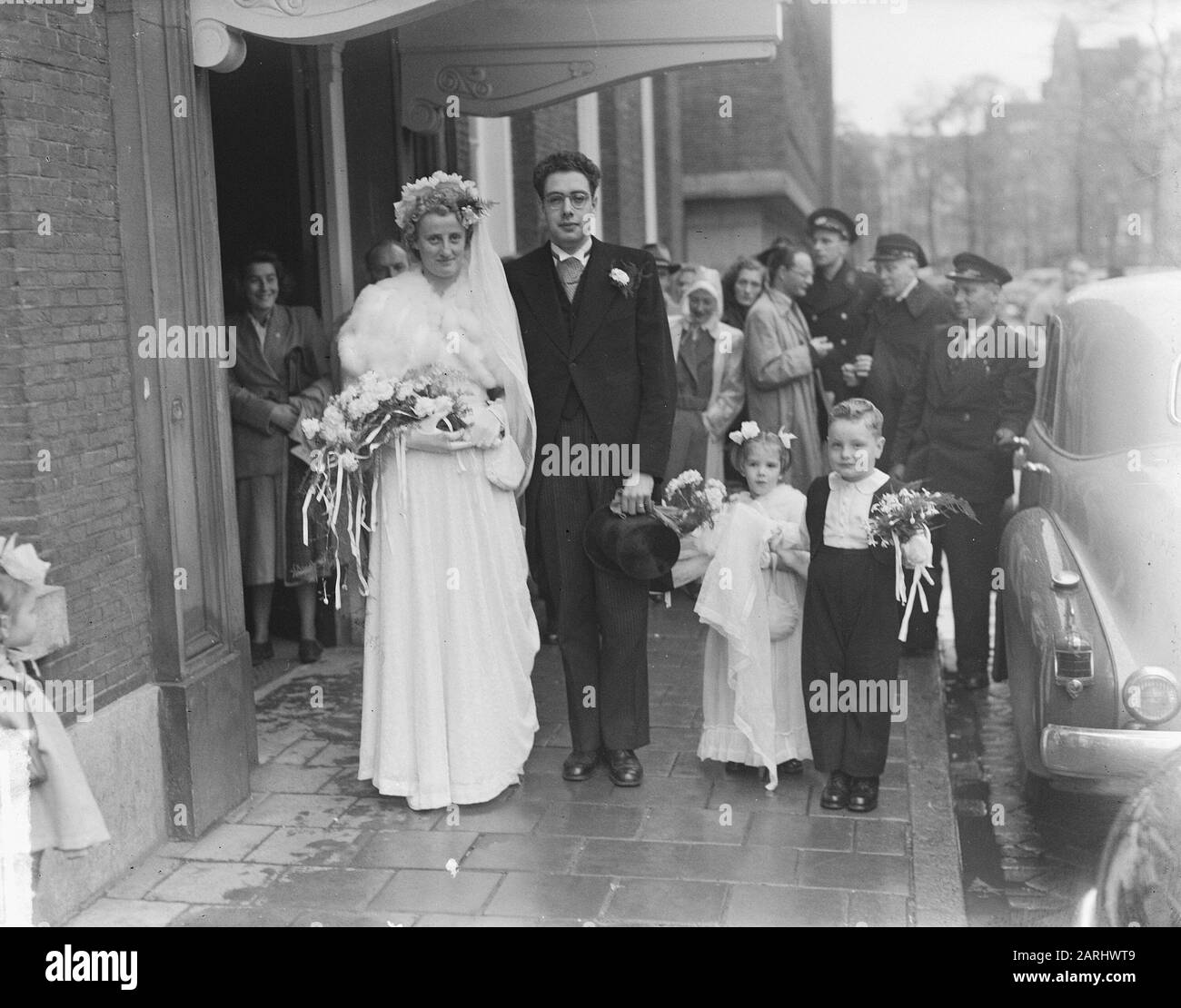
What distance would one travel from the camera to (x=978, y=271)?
7.92 meters

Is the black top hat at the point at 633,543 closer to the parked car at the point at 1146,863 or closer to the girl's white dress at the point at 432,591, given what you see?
the girl's white dress at the point at 432,591

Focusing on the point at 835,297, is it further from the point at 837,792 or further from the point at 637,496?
the point at 837,792

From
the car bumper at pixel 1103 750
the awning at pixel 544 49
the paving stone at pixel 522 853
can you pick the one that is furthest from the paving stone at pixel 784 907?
the awning at pixel 544 49

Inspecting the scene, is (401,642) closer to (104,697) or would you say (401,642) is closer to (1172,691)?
(104,697)

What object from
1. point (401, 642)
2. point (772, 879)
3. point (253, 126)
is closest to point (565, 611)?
point (401, 642)

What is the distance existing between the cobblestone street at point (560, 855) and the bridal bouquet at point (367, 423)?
1.13 m

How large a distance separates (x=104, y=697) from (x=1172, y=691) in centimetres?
370

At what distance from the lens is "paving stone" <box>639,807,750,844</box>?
17.6ft

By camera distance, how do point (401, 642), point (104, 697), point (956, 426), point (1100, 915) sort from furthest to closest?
point (956, 426) < point (401, 642) < point (104, 697) < point (1100, 915)

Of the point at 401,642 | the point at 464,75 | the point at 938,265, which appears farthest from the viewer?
the point at 938,265

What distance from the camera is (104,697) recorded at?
4891mm

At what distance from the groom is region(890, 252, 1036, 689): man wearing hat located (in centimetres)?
251

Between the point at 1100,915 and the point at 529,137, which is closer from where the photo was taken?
the point at 1100,915

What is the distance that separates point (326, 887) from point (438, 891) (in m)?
0.39
